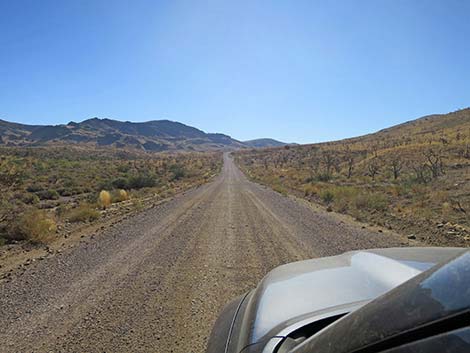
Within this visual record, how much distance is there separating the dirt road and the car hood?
6.79 ft

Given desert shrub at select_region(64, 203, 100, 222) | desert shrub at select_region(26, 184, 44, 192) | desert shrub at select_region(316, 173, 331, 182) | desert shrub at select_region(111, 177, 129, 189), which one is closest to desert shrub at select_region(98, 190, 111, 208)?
desert shrub at select_region(64, 203, 100, 222)

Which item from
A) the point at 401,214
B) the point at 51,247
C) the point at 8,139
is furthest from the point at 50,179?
the point at 8,139

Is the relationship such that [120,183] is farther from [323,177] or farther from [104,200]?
[323,177]

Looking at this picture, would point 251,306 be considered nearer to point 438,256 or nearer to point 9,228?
point 438,256

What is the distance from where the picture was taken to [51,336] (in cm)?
412

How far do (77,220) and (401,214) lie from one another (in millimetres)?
11858

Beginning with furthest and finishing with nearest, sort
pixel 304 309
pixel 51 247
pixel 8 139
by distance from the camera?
pixel 8 139, pixel 51 247, pixel 304 309

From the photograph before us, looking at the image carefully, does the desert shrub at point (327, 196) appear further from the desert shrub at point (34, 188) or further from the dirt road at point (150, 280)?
the desert shrub at point (34, 188)

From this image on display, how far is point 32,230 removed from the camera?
30.6 ft

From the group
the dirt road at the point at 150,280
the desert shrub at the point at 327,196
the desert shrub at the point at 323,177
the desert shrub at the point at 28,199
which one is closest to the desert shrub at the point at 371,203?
the desert shrub at the point at 327,196

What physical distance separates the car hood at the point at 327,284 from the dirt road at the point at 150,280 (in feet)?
6.79

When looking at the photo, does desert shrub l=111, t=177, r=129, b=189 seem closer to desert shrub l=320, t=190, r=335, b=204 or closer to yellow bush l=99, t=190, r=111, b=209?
yellow bush l=99, t=190, r=111, b=209

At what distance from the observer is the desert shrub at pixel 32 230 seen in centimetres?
923

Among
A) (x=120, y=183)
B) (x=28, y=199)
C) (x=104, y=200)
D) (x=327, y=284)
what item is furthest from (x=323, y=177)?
(x=327, y=284)
